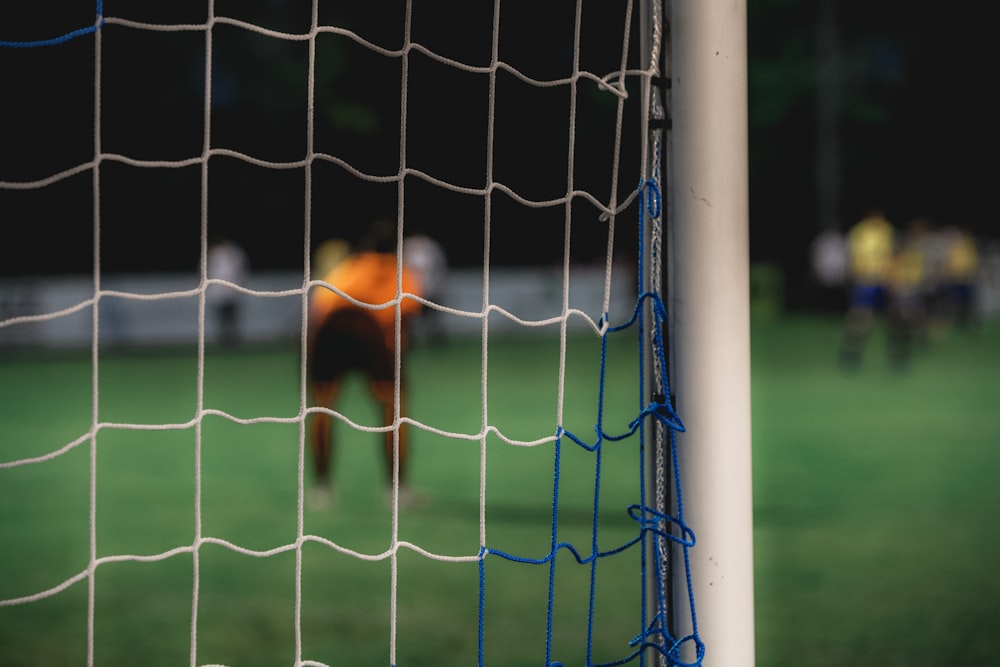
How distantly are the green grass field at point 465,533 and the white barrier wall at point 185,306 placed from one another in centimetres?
701

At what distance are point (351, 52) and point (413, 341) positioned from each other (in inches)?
509

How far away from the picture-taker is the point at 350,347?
6160mm

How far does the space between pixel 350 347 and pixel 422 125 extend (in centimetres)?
2183

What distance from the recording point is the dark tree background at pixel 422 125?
81.0 feet

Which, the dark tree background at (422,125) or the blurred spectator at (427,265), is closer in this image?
the blurred spectator at (427,265)

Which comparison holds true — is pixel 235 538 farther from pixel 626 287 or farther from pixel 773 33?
pixel 773 33

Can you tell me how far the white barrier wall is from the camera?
18016mm

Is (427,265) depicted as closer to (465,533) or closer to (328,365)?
(328,365)

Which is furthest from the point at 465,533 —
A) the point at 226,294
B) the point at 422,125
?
the point at 422,125

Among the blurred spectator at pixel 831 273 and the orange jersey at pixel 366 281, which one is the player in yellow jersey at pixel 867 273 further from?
the blurred spectator at pixel 831 273

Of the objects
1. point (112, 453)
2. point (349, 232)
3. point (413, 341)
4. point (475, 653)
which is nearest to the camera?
point (475, 653)

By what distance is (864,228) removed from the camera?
13594 mm

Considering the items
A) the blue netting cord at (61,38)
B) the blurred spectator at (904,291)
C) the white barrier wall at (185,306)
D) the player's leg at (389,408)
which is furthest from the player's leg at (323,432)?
the white barrier wall at (185,306)

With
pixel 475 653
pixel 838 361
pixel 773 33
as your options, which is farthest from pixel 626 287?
pixel 475 653
